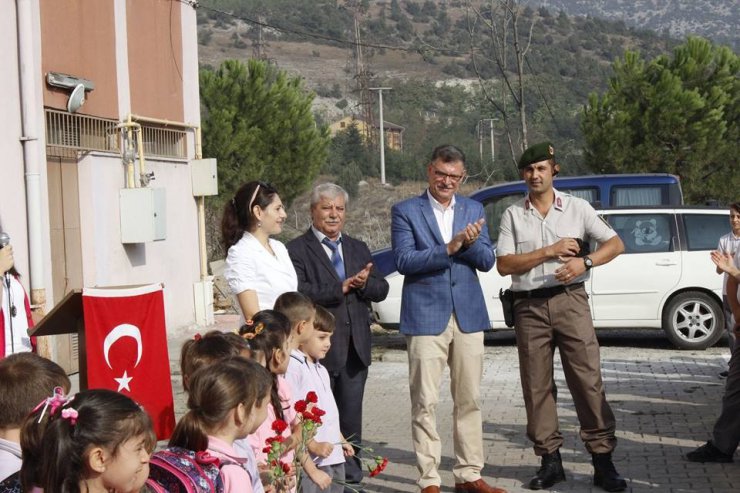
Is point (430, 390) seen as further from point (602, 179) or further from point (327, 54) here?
point (327, 54)

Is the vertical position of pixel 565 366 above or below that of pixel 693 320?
above

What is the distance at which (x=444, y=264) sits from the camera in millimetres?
7113

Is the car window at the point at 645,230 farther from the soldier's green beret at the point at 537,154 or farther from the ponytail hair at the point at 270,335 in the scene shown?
the ponytail hair at the point at 270,335

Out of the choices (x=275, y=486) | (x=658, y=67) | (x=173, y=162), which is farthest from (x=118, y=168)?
(x=658, y=67)

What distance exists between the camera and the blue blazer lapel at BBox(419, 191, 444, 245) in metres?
7.32

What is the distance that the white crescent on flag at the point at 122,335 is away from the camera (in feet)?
21.3

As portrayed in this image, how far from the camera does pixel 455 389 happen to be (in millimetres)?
7305

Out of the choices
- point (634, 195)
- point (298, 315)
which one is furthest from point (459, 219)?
point (634, 195)

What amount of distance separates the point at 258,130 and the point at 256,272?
2477 centimetres

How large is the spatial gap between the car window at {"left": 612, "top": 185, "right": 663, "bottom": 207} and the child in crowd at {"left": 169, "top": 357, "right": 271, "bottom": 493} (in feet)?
40.2

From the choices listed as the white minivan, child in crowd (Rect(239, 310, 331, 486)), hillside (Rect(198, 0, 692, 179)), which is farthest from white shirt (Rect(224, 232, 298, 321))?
hillside (Rect(198, 0, 692, 179))

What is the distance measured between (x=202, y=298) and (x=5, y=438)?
1247cm

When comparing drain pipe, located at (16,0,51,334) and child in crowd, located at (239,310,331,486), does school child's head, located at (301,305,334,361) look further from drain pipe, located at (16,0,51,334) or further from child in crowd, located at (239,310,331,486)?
drain pipe, located at (16,0,51,334)

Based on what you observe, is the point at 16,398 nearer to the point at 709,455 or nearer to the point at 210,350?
the point at 210,350
